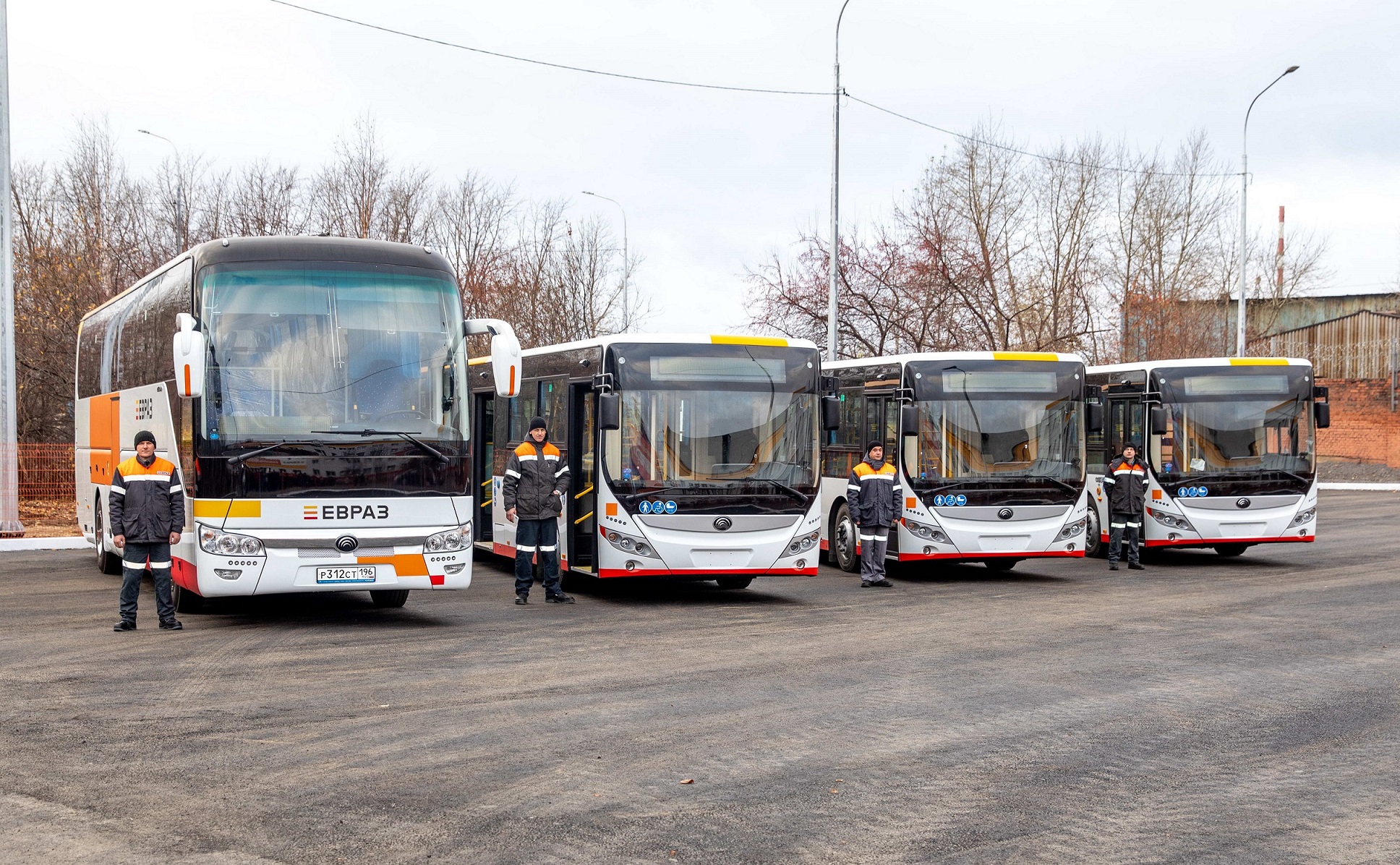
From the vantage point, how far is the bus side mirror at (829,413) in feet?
53.7

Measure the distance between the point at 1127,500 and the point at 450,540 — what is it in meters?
10.5

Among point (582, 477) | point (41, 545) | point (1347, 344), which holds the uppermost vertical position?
point (1347, 344)

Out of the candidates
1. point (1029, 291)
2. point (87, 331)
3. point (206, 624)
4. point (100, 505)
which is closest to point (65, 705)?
point (206, 624)

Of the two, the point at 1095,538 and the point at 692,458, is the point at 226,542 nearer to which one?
the point at 692,458

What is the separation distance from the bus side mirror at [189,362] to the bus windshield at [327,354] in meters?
0.15

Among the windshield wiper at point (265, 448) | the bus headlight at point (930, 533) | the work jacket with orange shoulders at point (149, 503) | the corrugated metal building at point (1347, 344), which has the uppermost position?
the corrugated metal building at point (1347, 344)

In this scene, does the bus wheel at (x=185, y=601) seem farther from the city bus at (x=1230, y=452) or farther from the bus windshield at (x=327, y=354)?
the city bus at (x=1230, y=452)

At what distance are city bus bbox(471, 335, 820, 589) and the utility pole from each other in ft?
42.2

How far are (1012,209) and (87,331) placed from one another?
85.4ft

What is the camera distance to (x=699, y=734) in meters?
8.53

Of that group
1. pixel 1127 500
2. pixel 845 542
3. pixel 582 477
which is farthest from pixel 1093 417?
pixel 582 477

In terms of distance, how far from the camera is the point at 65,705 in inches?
364

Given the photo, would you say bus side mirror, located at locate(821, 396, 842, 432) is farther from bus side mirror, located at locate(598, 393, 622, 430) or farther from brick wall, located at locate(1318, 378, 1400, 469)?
brick wall, located at locate(1318, 378, 1400, 469)

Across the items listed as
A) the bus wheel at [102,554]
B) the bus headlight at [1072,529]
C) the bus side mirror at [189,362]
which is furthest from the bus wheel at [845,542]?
the bus side mirror at [189,362]
